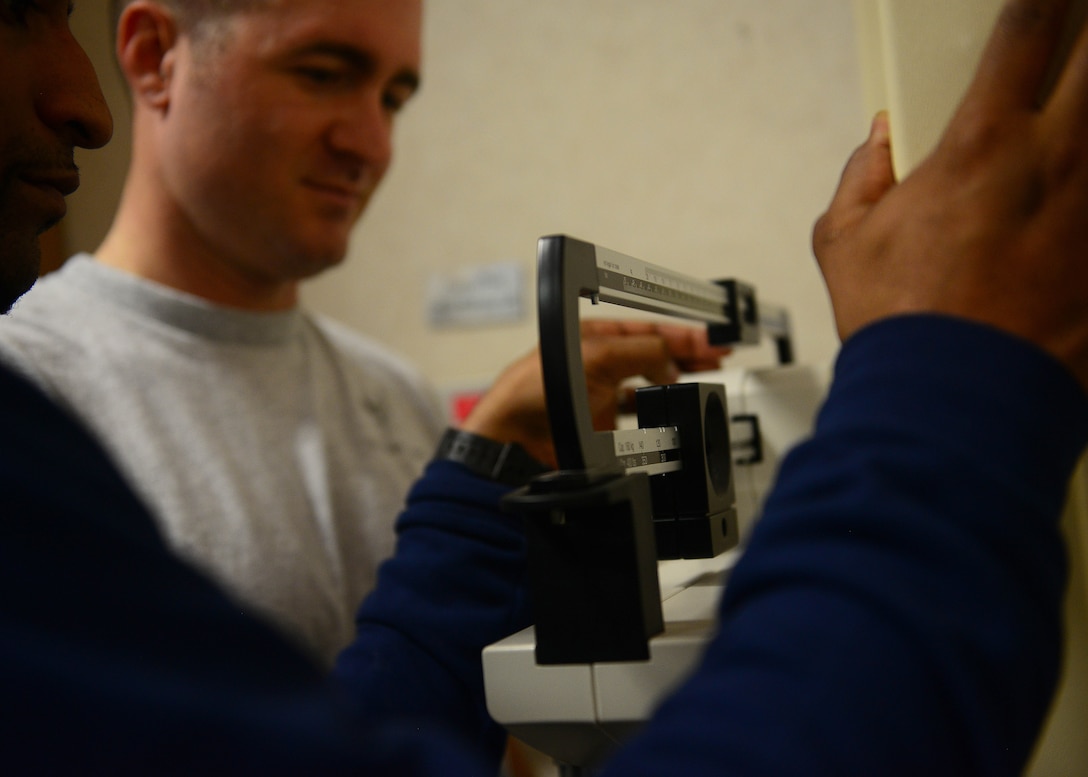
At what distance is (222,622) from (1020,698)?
0.24 meters

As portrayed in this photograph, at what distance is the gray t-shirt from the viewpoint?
0.78 metres

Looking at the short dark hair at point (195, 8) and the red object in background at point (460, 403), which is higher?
the short dark hair at point (195, 8)

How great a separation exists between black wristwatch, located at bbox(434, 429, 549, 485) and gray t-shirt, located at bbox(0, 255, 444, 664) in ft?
0.70

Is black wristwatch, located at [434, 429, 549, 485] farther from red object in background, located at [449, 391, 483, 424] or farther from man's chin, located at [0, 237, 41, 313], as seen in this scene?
red object in background, located at [449, 391, 483, 424]

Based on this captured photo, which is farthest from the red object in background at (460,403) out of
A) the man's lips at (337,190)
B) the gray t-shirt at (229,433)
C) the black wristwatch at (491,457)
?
the black wristwatch at (491,457)

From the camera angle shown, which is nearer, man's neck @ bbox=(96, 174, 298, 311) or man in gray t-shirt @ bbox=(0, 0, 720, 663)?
man in gray t-shirt @ bbox=(0, 0, 720, 663)

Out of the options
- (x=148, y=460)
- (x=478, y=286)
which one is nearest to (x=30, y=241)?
(x=148, y=460)

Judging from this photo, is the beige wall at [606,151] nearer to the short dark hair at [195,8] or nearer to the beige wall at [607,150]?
the beige wall at [607,150]

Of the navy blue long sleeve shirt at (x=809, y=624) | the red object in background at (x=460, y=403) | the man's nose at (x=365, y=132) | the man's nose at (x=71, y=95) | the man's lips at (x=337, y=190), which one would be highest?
the man's nose at (x=365, y=132)

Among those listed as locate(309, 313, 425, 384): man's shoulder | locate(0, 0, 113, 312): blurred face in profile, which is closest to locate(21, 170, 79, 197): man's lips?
locate(0, 0, 113, 312): blurred face in profile

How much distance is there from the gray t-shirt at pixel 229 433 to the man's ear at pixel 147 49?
222mm

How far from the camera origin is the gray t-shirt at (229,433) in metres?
0.78

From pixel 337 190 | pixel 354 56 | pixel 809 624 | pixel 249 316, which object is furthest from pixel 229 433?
pixel 809 624

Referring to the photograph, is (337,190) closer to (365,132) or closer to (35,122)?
(365,132)
